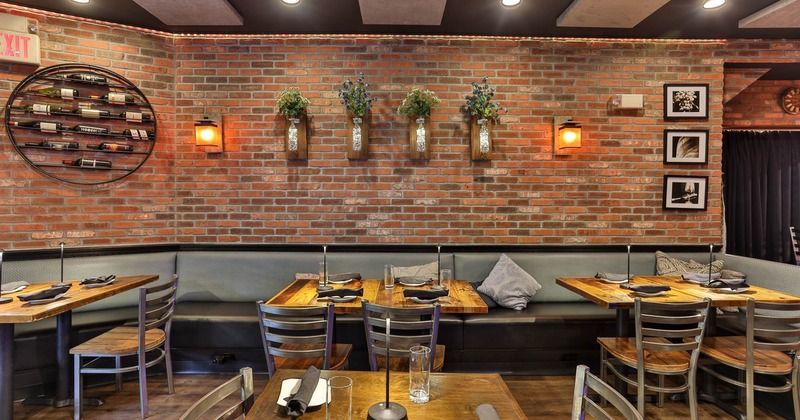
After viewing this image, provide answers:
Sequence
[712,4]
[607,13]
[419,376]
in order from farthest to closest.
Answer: [607,13] → [712,4] → [419,376]

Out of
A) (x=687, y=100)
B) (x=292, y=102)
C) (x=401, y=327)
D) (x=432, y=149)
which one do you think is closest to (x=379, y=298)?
(x=401, y=327)

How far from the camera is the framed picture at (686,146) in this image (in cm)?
430

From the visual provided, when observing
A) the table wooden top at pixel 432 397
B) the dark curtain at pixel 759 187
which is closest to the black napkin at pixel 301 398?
the table wooden top at pixel 432 397

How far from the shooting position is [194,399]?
3076mm

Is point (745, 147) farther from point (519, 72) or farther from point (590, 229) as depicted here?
point (519, 72)

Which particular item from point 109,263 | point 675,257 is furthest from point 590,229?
point 109,263

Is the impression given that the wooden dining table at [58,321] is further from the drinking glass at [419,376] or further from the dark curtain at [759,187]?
the dark curtain at [759,187]

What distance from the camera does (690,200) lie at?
14.2ft

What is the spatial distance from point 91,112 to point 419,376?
13.0 feet

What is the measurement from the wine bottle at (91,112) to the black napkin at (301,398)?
3.67m

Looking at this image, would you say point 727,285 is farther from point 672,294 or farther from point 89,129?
point 89,129

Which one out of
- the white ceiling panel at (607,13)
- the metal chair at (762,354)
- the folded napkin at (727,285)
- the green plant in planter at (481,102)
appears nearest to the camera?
the metal chair at (762,354)

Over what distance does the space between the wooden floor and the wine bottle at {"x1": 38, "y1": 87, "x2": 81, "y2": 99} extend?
98.3 inches

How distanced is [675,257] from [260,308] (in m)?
4.04
